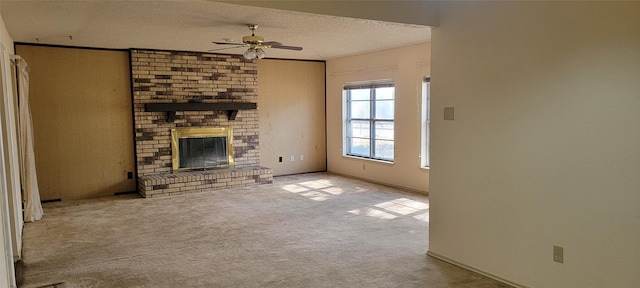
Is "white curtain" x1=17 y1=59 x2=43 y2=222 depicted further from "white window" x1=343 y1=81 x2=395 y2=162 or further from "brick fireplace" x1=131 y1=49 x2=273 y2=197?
"white window" x1=343 y1=81 x2=395 y2=162

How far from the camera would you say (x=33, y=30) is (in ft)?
17.0

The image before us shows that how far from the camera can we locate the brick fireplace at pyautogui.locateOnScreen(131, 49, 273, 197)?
7.02m

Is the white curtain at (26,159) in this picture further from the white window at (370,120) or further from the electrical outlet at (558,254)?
the electrical outlet at (558,254)

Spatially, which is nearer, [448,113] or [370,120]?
[448,113]

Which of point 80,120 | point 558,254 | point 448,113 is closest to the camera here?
point 558,254

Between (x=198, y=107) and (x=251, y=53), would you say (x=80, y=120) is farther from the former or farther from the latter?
(x=251, y=53)

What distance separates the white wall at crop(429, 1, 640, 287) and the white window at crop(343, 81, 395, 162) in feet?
12.5

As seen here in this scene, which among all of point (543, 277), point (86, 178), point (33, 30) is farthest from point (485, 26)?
point (86, 178)

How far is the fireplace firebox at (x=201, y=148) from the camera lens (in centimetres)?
742

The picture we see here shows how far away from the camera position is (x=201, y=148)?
301 inches

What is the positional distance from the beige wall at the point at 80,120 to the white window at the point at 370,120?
400 centimetres

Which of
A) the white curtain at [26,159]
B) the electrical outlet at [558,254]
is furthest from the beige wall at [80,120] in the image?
the electrical outlet at [558,254]

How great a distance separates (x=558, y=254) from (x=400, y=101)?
4423 mm

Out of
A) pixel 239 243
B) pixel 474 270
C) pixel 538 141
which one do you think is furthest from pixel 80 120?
pixel 538 141
